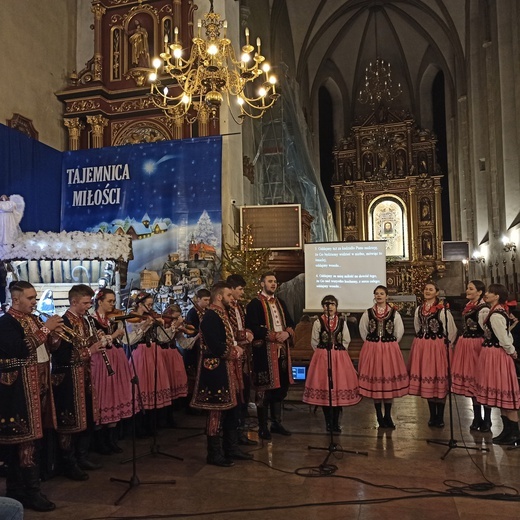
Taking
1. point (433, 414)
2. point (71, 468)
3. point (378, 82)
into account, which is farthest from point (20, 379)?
point (378, 82)

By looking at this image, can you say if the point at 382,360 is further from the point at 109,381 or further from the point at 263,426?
the point at 109,381

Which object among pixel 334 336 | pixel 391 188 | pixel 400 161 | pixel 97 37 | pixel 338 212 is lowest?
pixel 334 336

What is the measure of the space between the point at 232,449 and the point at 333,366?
1.49 meters

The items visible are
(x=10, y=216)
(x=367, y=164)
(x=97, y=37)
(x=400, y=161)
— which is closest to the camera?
(x=10, y=216)

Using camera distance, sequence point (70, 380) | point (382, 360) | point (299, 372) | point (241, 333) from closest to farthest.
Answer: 1. point (70, 380)
2. point (241, 333)
3. point (382, 360)
4. point (299, 372)

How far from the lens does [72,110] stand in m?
11.9

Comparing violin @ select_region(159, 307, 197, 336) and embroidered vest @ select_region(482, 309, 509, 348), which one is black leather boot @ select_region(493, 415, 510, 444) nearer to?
embroidered vest @ select_region(482, 309, 509, 348)

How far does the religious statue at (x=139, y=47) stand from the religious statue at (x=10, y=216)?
413cm

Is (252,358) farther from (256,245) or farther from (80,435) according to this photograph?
(256,245)

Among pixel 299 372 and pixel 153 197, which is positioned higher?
pixel 153 197

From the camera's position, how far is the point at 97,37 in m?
12.1

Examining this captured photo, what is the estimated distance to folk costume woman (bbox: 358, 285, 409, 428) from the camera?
6125mm

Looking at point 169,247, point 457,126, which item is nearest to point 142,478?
point 169,247

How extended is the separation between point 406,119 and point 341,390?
21552mm
